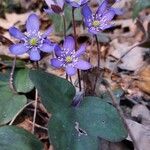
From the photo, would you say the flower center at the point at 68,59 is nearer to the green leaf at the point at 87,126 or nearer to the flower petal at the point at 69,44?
the flower petal at the point at 69,44

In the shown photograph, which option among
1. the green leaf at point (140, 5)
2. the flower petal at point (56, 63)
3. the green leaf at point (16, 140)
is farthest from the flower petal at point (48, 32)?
the green leaf at point (140, 5)

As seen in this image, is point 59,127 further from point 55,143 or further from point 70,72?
point 70,72

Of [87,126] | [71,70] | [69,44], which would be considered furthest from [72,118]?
[69,44]

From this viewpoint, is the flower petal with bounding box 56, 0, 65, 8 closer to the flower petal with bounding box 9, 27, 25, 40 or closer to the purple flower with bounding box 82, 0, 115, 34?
the purple flower with bounding box 82, 0, 115, 34

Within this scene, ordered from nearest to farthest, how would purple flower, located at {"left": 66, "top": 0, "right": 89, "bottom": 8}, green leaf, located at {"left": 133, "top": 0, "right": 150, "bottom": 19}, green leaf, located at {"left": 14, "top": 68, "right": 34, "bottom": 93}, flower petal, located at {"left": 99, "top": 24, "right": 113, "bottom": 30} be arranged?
purple flower, located at {"left": 66, "top": 0, "right": 89, "bottom": 8}
flower petal, located at {"left": 99, "top": 24, "right": 113, "bottom": 30}
green leaf, located at {"left": 14, "top": 68, "right": 34, "bottom": 93}
green leaf, located at {"left": 133, "top": 0, "right": 150, "bottom": 19}

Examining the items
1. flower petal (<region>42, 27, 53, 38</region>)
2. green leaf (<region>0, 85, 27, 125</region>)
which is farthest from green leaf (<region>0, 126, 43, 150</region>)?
flower petal (<region>42, 27, 53, 38</region>)

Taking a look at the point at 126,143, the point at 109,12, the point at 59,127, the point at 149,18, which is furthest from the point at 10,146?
the point at 149,18
